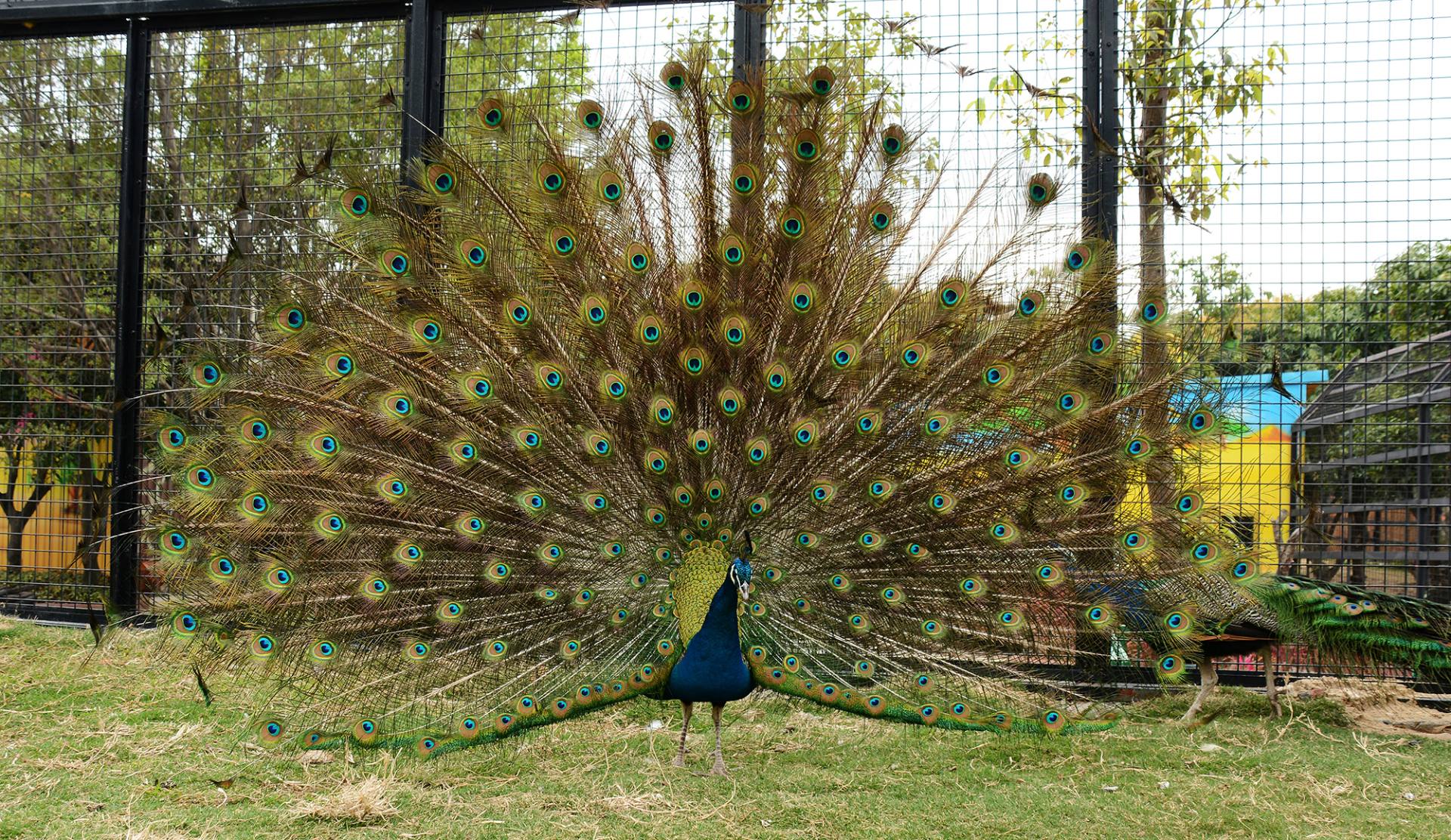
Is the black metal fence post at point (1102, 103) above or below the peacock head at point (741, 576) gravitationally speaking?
above

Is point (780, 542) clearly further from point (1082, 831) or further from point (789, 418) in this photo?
point (1082, 831)

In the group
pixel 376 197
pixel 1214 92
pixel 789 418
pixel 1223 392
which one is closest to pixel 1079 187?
pixel 1214 92

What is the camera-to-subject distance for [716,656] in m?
4.09

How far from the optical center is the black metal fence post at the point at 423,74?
250 inches

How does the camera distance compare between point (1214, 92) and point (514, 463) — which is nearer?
point (514, 463)

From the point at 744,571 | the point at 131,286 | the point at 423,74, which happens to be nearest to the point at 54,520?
the point at 131,286

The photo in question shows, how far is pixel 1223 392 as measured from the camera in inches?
163

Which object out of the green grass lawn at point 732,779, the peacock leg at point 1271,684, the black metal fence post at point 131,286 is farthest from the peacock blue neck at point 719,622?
the black metal fence post at point 131,286

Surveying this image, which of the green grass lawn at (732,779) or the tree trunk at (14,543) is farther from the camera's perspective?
the tree trunk at (14,543)

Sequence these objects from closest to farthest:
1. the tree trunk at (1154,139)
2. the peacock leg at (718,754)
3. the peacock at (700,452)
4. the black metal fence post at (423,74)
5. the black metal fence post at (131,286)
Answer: the peacock at (700,452)
the peacock leg at (718,754)
the tree trunk at (1154,139)
the black metal fence post at (423,74)
the black metal fence post at (131,286)

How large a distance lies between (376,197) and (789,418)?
1906 millimetres

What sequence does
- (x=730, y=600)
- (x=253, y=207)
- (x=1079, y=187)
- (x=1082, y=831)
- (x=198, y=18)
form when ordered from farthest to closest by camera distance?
(x=253, y=207), (x=198, y=18), (x=1079, y=187), (x=730, y=600), (x=1082, y=831)

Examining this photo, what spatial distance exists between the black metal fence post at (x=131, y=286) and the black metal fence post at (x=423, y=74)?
1.92m

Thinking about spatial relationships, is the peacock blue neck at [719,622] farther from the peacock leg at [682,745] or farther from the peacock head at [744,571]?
the peacock leg at [682,745]
